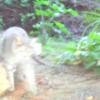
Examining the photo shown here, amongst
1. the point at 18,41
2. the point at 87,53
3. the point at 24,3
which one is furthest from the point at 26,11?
the point at 18,41

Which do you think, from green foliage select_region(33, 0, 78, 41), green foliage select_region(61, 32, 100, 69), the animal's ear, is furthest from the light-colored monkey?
green foliage select_region(33, 0, 78, 41)

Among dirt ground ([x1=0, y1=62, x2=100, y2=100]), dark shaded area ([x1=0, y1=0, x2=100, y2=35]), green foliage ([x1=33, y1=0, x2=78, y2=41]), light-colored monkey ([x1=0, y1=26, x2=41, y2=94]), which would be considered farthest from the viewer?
dark shaded area ([x1=0, y1=0, x2=100, y2=35])

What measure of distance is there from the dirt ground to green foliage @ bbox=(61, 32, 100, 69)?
81 millimetres

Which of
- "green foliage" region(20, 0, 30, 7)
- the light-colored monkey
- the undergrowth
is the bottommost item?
"green foliage" region(20, 0, 30, 7)

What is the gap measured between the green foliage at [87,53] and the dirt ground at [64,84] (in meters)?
0.08

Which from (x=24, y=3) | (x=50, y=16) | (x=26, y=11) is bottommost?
(x=26, y=11)

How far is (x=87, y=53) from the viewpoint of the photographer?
11.4 ft

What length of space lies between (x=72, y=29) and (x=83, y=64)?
3342 mm

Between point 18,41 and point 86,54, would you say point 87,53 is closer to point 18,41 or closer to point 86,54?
point 86,54

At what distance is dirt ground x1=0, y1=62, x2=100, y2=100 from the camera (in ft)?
9.68

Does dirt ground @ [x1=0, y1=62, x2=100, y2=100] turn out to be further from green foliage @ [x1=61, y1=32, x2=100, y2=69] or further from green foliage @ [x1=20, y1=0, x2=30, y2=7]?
green foliage @ [x1=20, y1=0, x2=30, y2=7]

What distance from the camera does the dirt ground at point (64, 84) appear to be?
2951mm

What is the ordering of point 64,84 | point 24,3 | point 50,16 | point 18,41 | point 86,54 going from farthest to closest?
1. point 24,3
2. point 50,16
3. point 86,54
4. point 64,84
5. point 18,41

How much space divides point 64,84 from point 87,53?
443 millimetres
